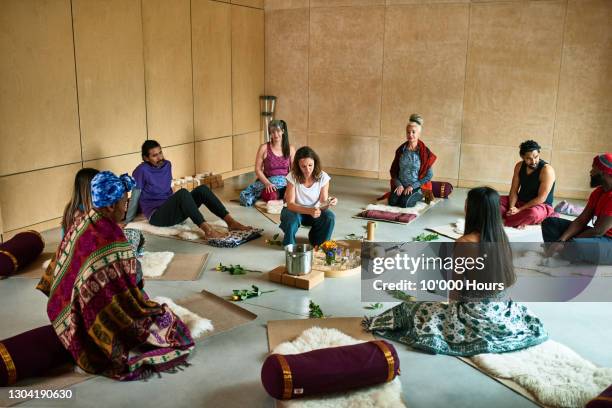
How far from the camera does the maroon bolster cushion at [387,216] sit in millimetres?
6430

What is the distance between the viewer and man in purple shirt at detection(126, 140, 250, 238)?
574cm

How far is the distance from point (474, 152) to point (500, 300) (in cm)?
524

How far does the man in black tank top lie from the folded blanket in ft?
8.21

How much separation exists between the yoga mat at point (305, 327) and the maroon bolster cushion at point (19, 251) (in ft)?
7.25

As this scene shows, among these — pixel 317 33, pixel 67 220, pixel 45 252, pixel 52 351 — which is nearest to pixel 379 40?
pixel 317 33

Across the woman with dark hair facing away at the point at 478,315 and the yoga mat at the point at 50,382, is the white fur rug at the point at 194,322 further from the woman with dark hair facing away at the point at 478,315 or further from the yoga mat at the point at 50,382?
the woman with dark hair facing away at the point at 478,315

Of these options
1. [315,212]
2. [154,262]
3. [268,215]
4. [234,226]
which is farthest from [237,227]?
[154,262]

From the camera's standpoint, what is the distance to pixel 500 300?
3.42 m

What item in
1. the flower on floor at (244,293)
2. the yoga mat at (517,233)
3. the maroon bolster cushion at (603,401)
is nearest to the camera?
the maroon bolster cushion at (603,401)

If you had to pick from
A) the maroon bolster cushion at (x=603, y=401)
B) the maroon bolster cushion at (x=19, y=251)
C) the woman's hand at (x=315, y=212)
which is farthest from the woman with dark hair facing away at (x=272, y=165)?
the maroon bolster cushion at (x=603, y=401)

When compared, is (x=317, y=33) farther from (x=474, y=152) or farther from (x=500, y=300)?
(x=500, y=300)

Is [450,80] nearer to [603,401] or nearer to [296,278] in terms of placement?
[296,278]

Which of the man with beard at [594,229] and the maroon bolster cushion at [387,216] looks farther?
the maroon bolster cushion at [387,216]

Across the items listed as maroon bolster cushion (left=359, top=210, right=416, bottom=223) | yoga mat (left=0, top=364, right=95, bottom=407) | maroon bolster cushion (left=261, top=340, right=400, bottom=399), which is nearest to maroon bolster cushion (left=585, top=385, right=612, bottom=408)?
maroon bolster cushion (left=261, top=340, right=400, bottom=399)
